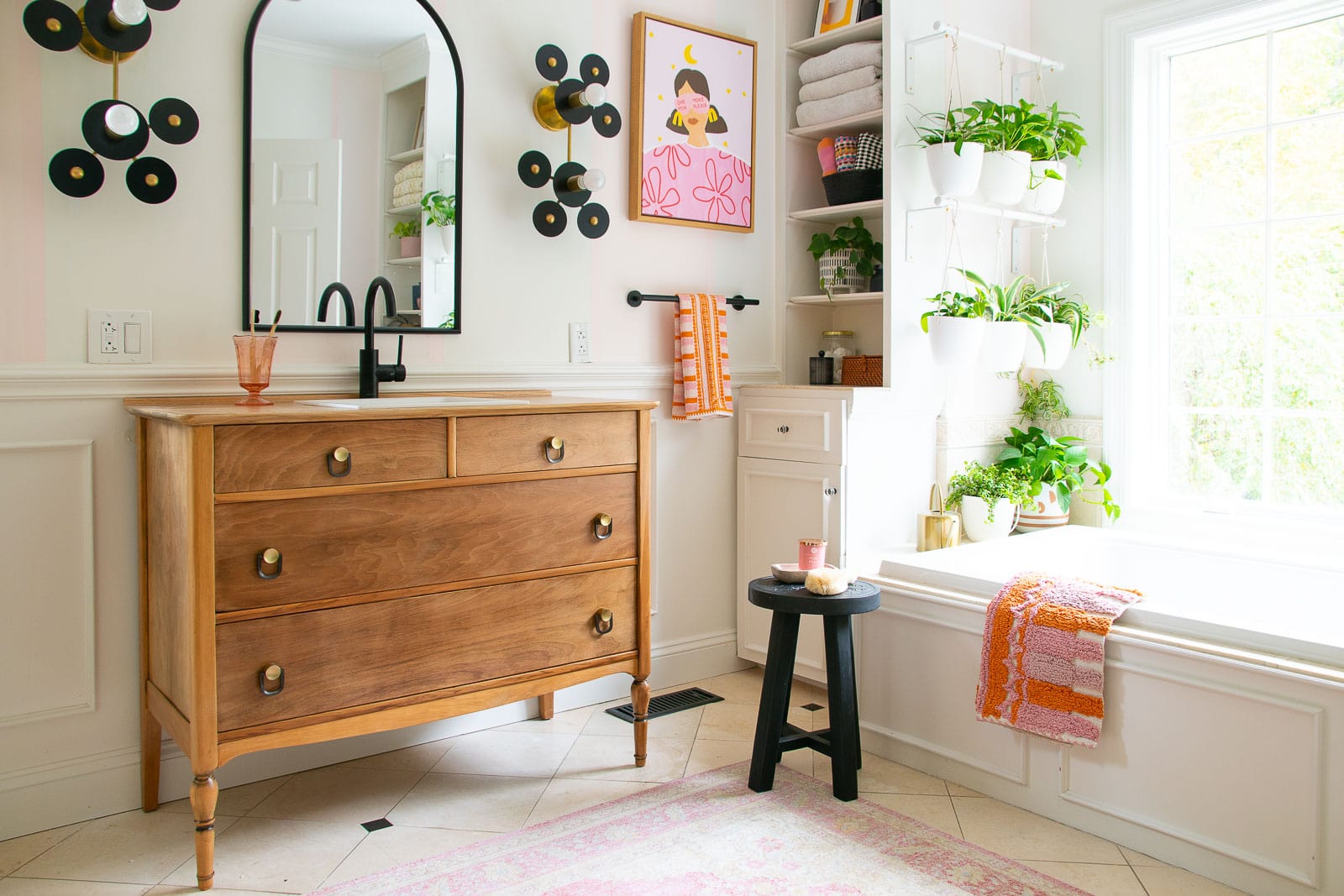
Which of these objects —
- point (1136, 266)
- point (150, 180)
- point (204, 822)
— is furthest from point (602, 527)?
point (1136, 266)

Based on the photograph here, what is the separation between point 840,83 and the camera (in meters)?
3.22

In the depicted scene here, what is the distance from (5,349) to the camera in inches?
84.4

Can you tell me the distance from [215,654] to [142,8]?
1.30m

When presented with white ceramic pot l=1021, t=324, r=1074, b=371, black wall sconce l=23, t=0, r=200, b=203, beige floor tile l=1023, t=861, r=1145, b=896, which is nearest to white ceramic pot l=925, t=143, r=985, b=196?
white ceramic pot l=1021, t=324, r=1074, b=371

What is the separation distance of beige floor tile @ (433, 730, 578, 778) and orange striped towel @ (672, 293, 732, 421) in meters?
1.02

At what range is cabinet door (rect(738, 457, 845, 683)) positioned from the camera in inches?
120

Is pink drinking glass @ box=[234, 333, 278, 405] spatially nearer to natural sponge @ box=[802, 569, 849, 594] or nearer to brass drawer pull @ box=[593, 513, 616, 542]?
brass drawer pull @ box=[593, 513, 616, 542]

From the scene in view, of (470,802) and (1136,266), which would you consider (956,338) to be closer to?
(1136,266)

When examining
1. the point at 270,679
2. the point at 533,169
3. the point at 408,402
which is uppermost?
the point at 533,169

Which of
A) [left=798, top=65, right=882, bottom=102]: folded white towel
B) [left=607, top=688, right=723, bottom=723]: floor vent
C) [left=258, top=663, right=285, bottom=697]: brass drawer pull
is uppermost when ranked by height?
[left=798, top=65, right=882, bottom=102]: folded white towel

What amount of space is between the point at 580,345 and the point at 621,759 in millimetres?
1150

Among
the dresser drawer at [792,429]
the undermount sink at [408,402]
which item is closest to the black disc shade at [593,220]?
the undermount sink at [408,402]

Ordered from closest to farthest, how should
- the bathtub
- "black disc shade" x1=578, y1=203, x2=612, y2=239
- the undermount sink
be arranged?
the bathtub, the undermount sink, "black disc shade" x1=578, y1=203, x2=612, y2=239

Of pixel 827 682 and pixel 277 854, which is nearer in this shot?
pixel 277 854
